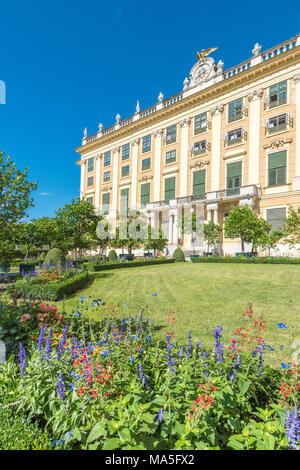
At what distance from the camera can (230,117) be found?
28031 mm

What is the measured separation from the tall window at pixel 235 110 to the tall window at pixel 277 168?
21.1ft

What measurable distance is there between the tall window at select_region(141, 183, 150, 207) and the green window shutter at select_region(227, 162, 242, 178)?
12056mm

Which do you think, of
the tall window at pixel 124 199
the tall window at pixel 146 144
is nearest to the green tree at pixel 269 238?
the tall window at pixel 124 199

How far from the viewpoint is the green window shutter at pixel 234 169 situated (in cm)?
2702

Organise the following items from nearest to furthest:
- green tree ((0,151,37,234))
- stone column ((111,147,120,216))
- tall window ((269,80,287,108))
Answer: green tree ((0,151,37,234)) → tall window ((269,80,287,108)) → stone column ((111,147,120,216))

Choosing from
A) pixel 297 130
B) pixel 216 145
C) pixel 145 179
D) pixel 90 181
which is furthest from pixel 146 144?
pixel 297 130

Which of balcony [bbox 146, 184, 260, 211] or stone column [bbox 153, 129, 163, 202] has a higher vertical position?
stone column [bbox 153, 129, 163, 202]

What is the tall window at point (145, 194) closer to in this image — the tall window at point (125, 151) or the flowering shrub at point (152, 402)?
the tall window at point (125, 151)

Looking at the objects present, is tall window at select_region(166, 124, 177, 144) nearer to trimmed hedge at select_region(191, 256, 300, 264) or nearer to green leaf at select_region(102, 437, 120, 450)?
trimmed hedge at select_region(191, 256, 300, 264)

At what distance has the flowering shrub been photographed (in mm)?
1604

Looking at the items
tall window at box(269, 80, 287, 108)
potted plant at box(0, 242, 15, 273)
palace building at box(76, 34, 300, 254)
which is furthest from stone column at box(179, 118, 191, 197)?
potted plant at box(0, 242, 15, 273)

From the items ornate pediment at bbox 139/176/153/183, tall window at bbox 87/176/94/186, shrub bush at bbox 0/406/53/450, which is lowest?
shrub bush at bbox 0/406/53/450

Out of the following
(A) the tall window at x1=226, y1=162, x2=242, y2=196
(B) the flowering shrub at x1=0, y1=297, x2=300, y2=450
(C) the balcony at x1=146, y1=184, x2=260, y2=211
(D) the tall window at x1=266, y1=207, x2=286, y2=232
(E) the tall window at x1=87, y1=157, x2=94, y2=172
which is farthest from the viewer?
(E) the tall window at x1=87, y1=157, x2=94, y2=172

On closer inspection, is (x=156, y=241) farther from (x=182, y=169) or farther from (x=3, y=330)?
(x=3, y=330)
